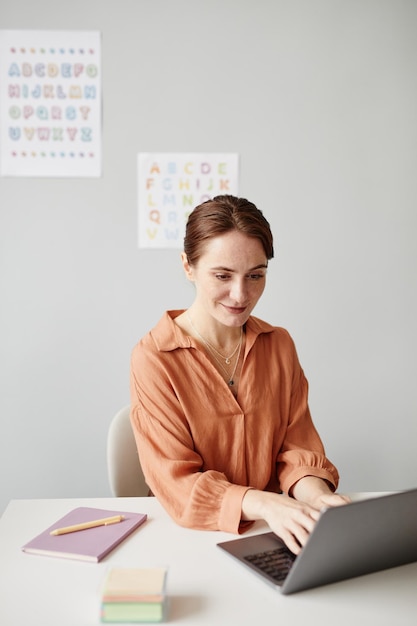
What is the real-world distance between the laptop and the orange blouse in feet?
0.93

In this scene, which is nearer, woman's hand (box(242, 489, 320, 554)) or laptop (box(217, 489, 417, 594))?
laptop (box(217, 489, 417, 594))

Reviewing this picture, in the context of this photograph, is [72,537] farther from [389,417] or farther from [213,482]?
[389,417]

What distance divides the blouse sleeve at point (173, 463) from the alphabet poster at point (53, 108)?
120cm

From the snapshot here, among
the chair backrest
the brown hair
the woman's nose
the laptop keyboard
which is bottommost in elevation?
the chair backrest

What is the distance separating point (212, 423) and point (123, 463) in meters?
0.42

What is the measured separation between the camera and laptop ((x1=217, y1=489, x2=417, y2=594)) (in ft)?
3.27

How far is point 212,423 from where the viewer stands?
158 cm

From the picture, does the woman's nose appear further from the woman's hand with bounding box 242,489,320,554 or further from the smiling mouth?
the woman's hand with bounding box 242,489,320,554

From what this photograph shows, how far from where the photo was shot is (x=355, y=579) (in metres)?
1.16

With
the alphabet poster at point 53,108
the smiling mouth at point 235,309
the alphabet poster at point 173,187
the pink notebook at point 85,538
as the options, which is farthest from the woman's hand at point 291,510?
the alphabet poster at point 53,108

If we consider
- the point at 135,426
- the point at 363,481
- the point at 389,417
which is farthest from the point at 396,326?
the point at 135,426

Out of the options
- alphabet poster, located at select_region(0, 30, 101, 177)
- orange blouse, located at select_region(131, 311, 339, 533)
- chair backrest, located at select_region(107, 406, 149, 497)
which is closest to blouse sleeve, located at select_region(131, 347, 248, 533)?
orange blouse, located at select_region(131, 311, 339, 533)

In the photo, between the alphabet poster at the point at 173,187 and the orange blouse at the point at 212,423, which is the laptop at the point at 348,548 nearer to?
the orange blouse at the point at 212,423

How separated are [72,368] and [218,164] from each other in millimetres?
961
